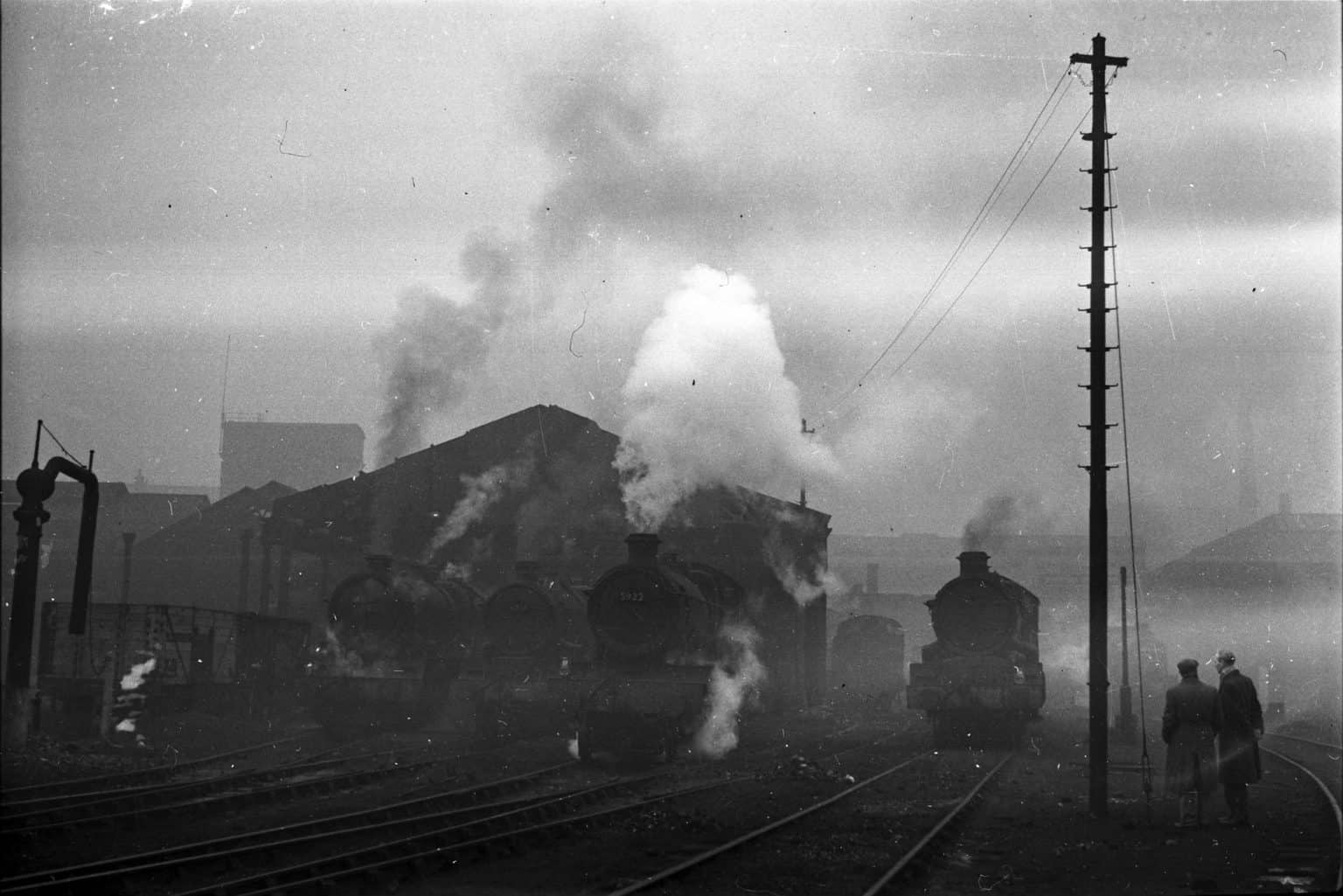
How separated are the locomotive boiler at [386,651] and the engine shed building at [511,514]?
9.91m

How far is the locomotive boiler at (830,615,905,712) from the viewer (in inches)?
1706

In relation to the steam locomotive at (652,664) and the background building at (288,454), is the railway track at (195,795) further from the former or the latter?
the background building at (288,454)

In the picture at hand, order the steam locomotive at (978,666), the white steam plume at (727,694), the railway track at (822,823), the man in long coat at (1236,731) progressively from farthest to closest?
the steam locomotive at (978,666)
the white steam plume at (727,694)
the man in long coat at (1236,731)
the railway track at (822,823)

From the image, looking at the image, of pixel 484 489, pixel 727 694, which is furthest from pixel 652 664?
pixel 484 489

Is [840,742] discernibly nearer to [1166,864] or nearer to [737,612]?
[737,612]

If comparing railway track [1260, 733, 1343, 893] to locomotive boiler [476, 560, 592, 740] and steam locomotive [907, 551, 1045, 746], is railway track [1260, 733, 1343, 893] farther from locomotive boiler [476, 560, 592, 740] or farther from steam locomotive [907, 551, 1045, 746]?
locomotive boiler [476, 560, 592, 740]

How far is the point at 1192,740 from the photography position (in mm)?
12273

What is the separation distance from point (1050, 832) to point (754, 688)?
36.9ft

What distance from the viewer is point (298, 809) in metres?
14.2

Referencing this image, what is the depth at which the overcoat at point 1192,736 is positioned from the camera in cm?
1214

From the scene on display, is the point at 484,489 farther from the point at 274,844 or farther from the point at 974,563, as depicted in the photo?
the point at 274,844

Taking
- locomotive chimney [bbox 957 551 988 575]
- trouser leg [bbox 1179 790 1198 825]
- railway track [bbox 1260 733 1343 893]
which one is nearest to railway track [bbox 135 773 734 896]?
trouser leg [bbox 1179 790 1198 825]

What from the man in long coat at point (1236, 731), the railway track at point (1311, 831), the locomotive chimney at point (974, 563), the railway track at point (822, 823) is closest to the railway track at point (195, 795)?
the railway track at point (822, 823)

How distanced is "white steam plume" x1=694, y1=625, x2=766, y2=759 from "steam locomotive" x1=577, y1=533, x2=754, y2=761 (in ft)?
0.10
